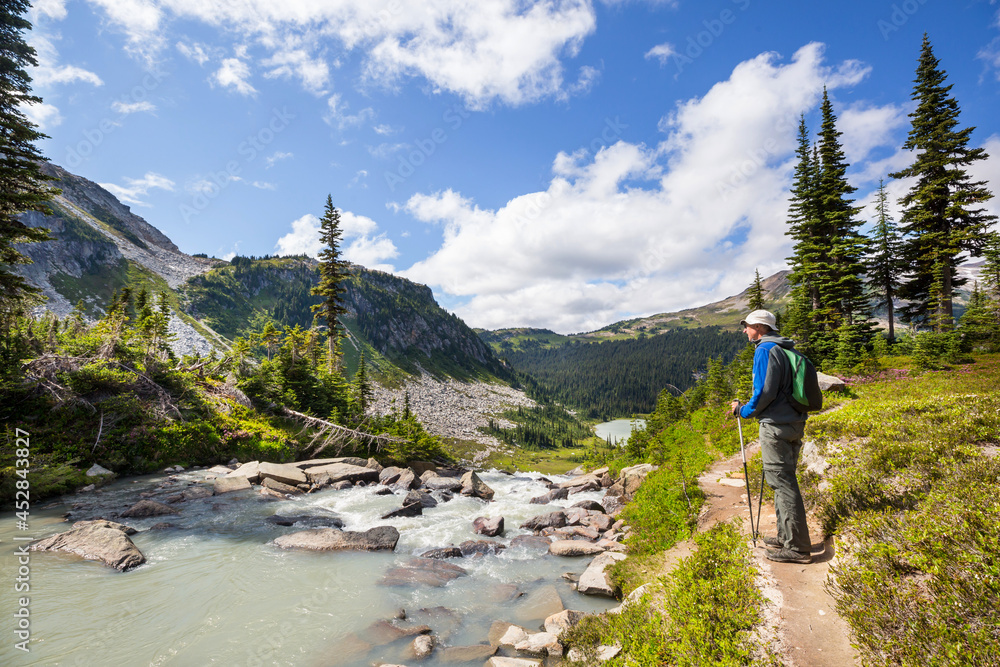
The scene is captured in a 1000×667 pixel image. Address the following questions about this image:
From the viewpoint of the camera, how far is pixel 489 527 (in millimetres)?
15398

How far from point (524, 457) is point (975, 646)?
140 meters

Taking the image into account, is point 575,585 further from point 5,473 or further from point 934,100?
point 934,100

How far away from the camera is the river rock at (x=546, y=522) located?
53.5ft

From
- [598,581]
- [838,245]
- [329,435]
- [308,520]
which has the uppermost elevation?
[838,245]

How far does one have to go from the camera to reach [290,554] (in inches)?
463

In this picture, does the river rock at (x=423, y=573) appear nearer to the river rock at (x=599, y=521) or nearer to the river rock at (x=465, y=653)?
the river rock at (x=465, y=653)

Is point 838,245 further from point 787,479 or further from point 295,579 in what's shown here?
point 295,579

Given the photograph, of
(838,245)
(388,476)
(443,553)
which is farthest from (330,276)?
(838,245)

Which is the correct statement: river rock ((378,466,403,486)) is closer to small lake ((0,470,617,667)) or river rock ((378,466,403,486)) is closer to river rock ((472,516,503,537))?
small lake ((0,470,617,667))

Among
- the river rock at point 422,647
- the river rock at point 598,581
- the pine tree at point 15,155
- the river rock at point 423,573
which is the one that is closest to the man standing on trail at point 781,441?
the river rock at point 598,581

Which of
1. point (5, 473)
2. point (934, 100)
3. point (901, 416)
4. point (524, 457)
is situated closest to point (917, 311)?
point (934, 100)

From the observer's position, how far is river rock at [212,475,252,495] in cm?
1736

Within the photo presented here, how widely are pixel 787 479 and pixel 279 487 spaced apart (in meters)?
20.8

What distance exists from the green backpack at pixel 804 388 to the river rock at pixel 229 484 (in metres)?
21.6
